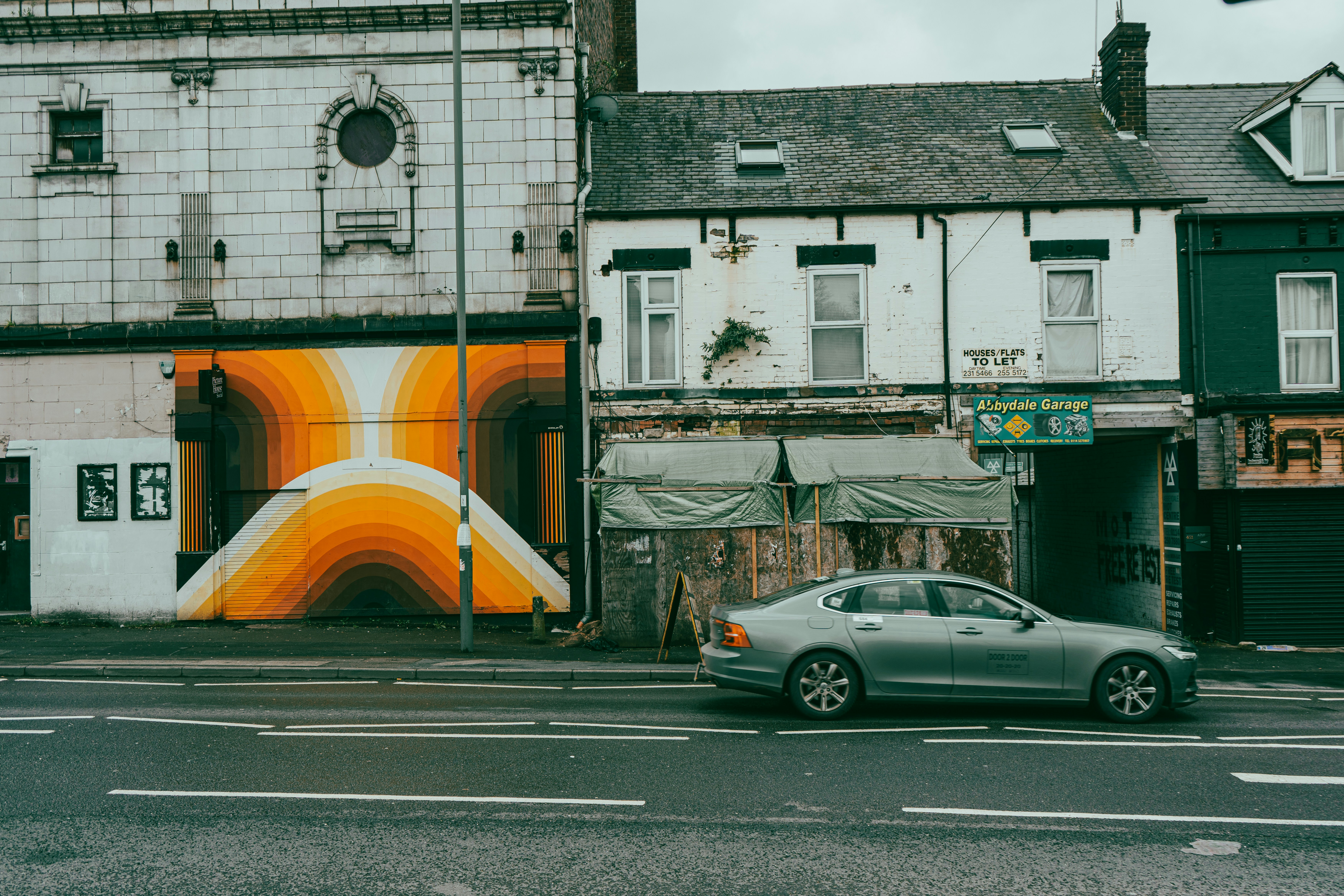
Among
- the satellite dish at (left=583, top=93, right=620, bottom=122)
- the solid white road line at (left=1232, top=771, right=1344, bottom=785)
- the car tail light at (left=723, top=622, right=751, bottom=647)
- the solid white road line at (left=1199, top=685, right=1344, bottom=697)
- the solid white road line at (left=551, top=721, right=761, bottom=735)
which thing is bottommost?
the solid white road line at (left=1199, top=685, right=1344, bottom=697)

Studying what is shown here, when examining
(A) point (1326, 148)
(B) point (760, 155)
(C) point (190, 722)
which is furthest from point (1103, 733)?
(A) point (1326, 148)

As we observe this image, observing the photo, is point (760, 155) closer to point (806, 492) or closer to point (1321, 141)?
point (806, 492)

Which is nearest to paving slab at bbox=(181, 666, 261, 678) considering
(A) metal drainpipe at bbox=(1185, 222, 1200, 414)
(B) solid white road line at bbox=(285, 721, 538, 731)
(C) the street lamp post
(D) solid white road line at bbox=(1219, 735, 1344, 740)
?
(C) the street lamp post

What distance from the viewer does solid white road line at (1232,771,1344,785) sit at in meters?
7.18

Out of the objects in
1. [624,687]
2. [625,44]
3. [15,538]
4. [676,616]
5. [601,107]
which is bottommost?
[624,687]

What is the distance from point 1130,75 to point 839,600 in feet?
43.5

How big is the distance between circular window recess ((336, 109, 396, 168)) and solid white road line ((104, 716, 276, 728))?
10.3 metres

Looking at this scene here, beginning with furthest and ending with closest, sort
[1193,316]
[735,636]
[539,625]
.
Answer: [1193,316] < [539,625] < [735,636]

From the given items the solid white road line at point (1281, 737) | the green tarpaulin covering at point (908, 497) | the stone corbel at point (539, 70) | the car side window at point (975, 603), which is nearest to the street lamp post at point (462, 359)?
the stone corbel at point (539, 70)

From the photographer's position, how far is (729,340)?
15570mm

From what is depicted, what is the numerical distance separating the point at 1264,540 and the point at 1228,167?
6689 mm

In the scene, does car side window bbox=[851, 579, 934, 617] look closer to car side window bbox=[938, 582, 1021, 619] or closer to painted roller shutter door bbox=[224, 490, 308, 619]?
car side window bbox=[938, 582, 1021, 619]

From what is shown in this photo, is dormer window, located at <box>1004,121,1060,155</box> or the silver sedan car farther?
dormer window, located at <box>1004,121,1060,155</box>

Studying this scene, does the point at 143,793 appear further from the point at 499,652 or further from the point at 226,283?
the point at 226,283
